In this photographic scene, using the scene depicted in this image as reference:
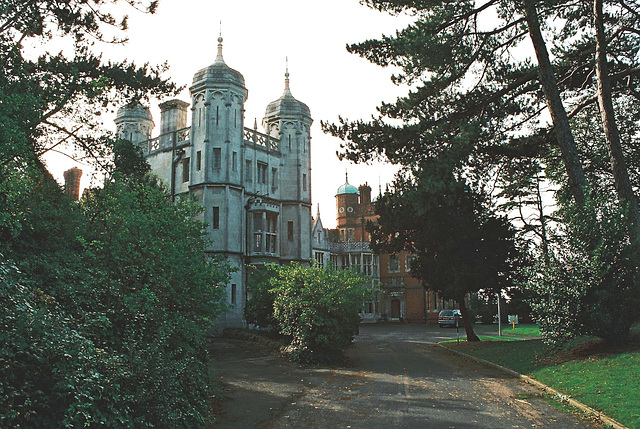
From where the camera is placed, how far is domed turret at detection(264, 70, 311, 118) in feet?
125

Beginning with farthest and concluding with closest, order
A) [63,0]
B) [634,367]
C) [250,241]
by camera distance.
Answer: [250,241]
[63,0]
[634,367]

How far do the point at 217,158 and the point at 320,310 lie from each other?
1770 cm

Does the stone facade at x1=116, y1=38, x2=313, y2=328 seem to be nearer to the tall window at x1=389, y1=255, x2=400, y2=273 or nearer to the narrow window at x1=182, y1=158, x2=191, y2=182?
the narrow window at x1=182, y1=158, x2=191, y2=182

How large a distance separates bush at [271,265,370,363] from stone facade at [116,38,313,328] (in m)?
11.4

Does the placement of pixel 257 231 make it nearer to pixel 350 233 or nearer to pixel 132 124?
pixel 132 124

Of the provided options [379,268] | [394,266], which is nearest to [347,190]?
[379,268]

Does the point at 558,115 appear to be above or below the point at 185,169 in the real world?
below

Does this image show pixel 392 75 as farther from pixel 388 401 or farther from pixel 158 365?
pixel 158 365

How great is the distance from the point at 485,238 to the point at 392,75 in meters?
10.3

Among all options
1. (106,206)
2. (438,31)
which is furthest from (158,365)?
(438,31)

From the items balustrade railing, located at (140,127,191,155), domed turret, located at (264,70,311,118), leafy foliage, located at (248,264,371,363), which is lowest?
leafy foliage, located at (248,264,371,363)

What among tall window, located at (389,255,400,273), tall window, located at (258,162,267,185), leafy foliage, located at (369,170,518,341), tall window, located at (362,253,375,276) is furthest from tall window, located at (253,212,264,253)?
tall window, located at (389,255,400,273)

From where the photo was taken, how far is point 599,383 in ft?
38.4

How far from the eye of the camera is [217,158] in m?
33.1
